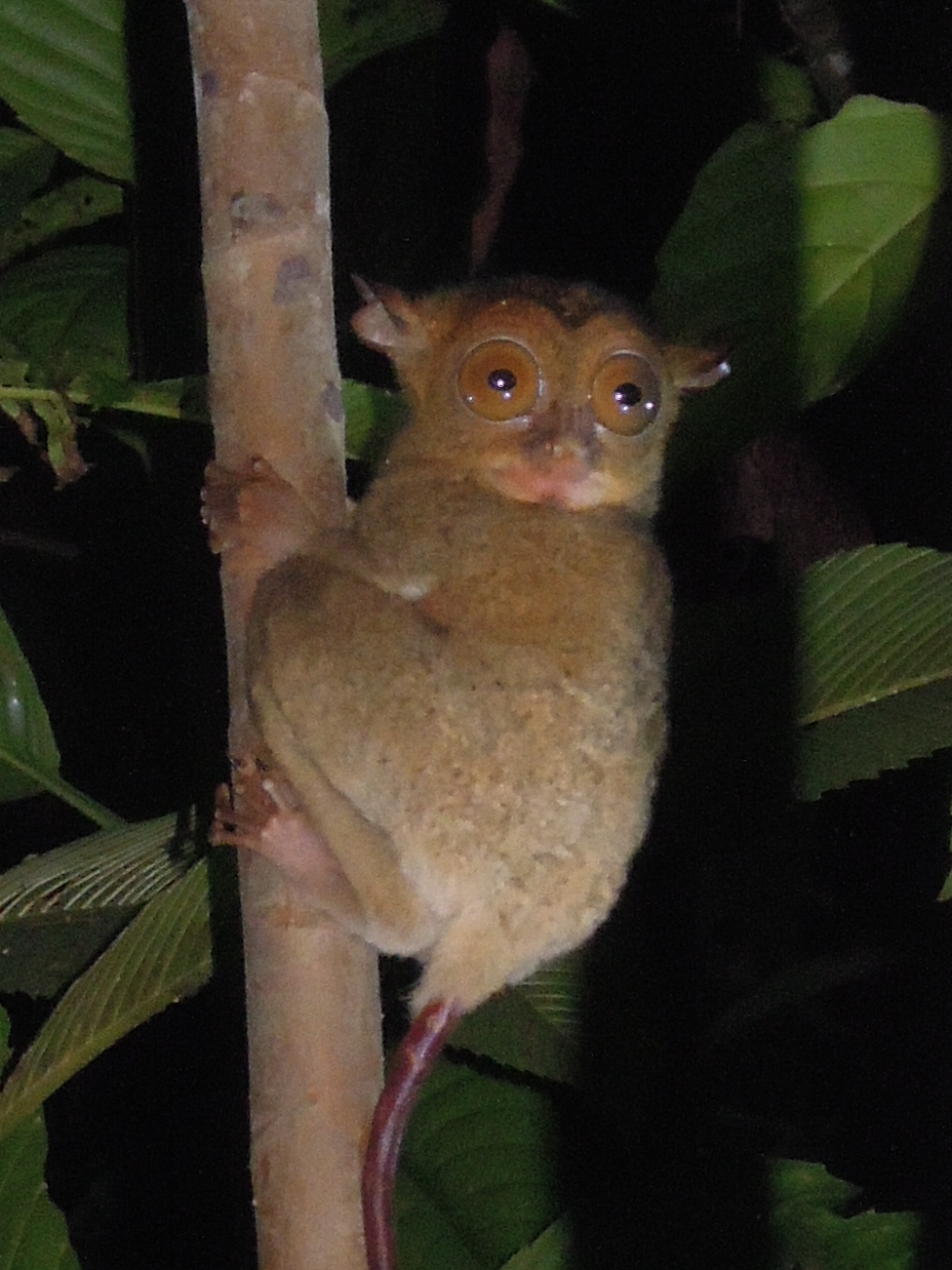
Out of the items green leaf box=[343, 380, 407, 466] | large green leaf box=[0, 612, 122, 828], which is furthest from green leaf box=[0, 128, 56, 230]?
green leaf box=[343, 380, 407, 466]

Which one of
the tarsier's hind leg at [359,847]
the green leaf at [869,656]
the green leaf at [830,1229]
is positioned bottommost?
the green leaf at [830,1229]

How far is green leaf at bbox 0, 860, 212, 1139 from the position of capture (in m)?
1.96

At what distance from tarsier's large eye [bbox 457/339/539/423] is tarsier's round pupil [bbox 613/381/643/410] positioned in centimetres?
11

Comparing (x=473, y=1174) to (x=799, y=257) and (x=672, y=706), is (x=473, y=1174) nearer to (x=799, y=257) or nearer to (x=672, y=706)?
(x=672, y=706)

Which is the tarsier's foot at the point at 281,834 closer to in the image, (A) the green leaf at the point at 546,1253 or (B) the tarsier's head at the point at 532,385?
(B) the tarsier's head at the point at 532,385

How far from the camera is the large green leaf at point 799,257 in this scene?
2.33 meters

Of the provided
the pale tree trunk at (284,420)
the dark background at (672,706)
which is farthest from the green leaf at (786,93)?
the pale tree trunk at (284,420)

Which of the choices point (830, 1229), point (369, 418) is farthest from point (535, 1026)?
point (369, 418)

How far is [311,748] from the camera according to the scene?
1.69 m

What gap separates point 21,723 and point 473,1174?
110 cm

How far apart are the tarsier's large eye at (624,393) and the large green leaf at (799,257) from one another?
386 mm

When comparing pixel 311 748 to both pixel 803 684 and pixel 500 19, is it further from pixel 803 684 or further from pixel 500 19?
pixel 500 19

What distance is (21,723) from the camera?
104 inches

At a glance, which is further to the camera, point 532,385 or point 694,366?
point 694,366
